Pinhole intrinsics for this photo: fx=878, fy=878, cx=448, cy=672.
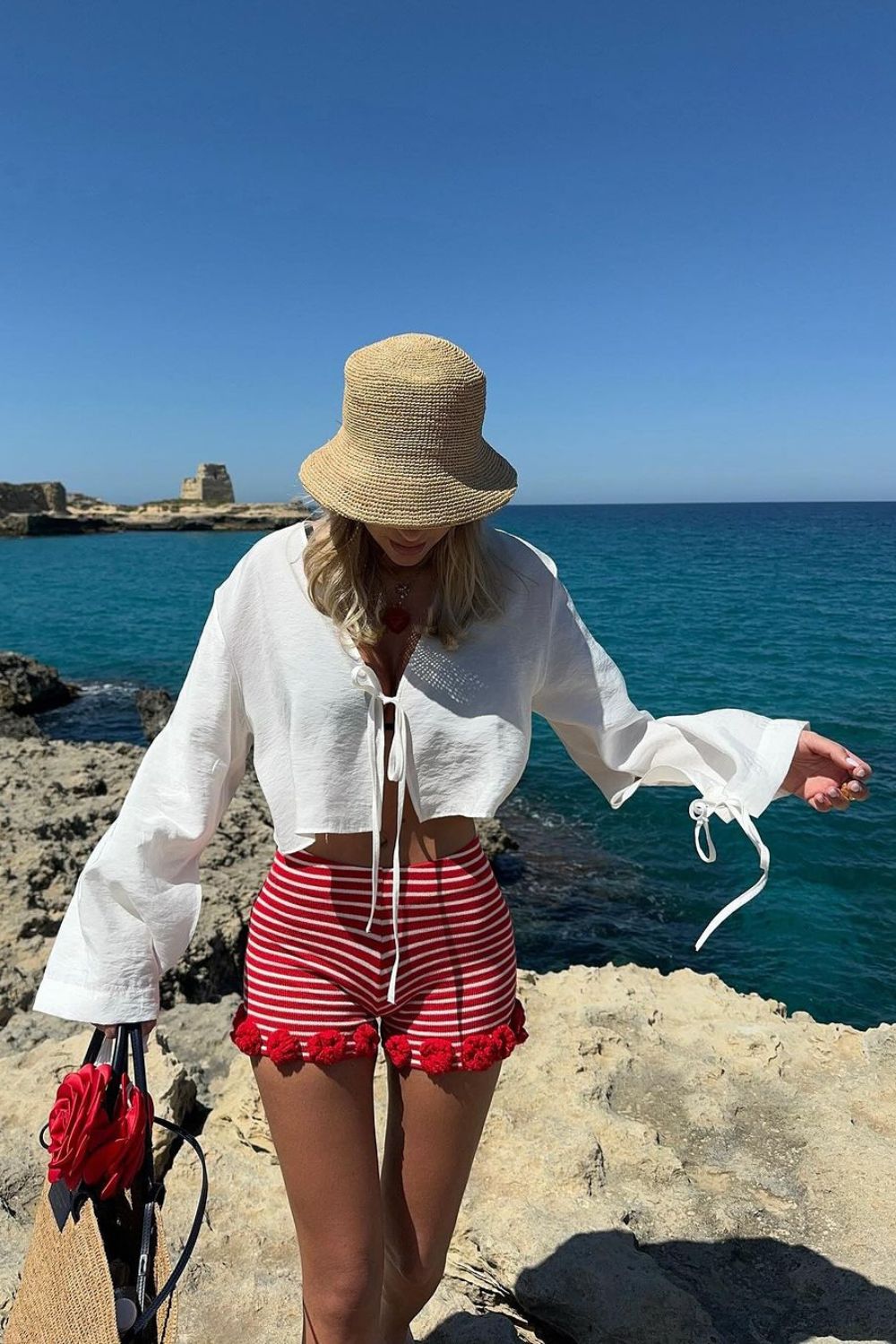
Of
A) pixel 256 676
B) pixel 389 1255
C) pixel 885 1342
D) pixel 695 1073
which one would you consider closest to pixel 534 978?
pixel 695 1073

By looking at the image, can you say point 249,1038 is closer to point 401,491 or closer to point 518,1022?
point 518,1022

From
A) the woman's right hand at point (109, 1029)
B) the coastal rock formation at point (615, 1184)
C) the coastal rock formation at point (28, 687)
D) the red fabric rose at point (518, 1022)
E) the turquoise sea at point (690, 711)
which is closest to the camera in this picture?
the woman's right hand at point (109, 1029)

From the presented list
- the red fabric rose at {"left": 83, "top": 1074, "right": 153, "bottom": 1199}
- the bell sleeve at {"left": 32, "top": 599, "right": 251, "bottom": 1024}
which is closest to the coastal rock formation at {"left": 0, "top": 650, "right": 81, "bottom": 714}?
the bell sleeve at {"left": 32, "top": 599, "right": 251, "bottom": 1024}

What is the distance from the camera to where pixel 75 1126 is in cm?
163

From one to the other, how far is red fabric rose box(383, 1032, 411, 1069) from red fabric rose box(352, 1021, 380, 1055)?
0.05 m

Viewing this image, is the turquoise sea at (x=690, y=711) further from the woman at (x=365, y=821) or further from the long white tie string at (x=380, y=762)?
the long white tie string at (x=380, y=762)

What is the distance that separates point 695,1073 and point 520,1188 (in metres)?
1.10

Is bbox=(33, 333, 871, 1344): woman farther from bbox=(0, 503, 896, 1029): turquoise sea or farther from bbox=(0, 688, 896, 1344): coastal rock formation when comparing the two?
bbox=(0, 503, 896, 1029): turquoise sea

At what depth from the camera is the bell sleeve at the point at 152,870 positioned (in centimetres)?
183

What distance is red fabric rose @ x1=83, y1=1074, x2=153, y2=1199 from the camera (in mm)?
1652

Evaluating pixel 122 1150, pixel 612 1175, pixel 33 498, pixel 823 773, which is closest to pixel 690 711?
pixel 612 1175

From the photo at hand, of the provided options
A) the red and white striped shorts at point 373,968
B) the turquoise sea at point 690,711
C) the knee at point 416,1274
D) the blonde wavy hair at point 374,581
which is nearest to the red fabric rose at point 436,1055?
the red and white striped shorts at point 373,968

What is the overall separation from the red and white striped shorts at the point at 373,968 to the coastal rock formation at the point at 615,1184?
119cm

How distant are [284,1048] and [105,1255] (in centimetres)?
46
